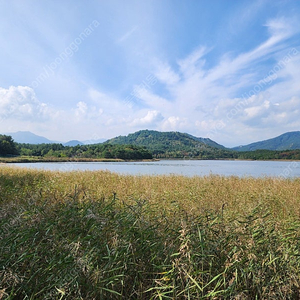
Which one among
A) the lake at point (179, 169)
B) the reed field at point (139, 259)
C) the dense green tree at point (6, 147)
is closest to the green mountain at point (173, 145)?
the dense green tree at point (6, 147)

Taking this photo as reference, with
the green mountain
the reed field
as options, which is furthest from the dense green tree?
the reed field

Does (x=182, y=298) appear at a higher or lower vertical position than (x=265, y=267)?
lower

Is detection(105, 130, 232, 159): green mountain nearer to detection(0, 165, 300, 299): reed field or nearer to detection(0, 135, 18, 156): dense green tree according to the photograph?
detection(0, 135, 18, 156): dense green tree

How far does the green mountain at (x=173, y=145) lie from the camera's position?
9231 centimetres

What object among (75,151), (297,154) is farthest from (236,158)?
(75,151)

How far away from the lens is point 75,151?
68.8 meters

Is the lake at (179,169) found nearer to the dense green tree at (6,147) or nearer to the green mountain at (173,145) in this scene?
the dense green tree at (6,147)

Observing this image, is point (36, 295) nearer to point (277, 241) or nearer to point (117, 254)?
point (117, 254)

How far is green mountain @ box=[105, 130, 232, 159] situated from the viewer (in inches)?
3634

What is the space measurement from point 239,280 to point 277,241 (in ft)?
2.85

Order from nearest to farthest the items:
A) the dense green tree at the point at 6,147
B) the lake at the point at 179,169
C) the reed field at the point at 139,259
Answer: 1. the reed field at the point at 139,259
2. the lake at the point at 179,169
3. the dense green tree at the point at 6,147

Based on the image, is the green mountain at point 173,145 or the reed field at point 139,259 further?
the green mountain at point 173,145

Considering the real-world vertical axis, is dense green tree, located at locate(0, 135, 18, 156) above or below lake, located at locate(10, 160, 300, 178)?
above

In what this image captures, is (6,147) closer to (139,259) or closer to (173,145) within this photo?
(139,259)
